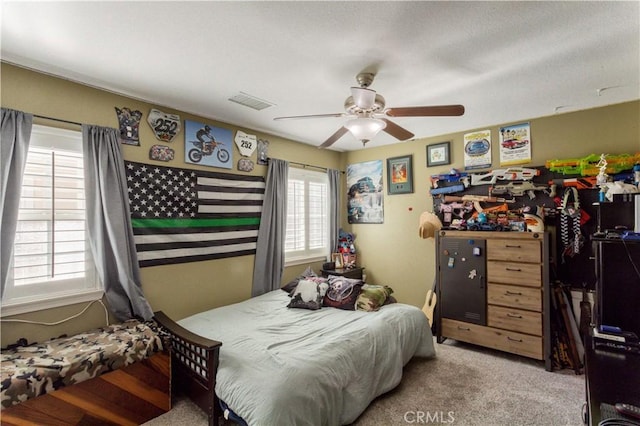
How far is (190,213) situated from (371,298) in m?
2.03

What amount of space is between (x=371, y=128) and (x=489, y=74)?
1006 millimetres

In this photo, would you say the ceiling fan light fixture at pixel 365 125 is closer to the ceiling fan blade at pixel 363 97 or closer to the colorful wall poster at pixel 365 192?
the ceiling fan blade at pixel 363 97

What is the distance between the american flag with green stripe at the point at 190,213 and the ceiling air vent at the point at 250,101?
835mm

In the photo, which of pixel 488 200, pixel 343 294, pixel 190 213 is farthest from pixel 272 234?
pixel 488 200

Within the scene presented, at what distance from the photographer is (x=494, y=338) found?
314 centimetres

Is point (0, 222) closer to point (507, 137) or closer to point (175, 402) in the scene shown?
point (175, 402)

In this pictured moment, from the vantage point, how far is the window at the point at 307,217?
416 cm

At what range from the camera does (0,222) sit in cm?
203

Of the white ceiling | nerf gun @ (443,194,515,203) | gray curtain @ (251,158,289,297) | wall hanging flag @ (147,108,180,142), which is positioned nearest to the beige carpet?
gray curtain @ (251,158,289,297)

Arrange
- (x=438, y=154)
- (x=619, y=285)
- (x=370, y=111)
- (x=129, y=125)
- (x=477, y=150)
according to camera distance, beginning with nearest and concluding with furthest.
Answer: (x=619, y=285)
(x=370, y=111)
(x=129, y=125)
(x=477, y=150)
(x=438, y=154)

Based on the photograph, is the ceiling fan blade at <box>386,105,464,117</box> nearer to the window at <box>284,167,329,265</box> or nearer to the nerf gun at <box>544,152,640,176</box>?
the nerf gun at <box>544,152,640,176</box>

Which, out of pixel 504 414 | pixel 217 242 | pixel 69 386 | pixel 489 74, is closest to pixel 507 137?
pixel 489 74

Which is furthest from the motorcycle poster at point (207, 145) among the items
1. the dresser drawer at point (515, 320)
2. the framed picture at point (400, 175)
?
the dresser drawer at point (515, 320)

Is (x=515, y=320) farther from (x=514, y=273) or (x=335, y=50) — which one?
(x=335, y=50)
